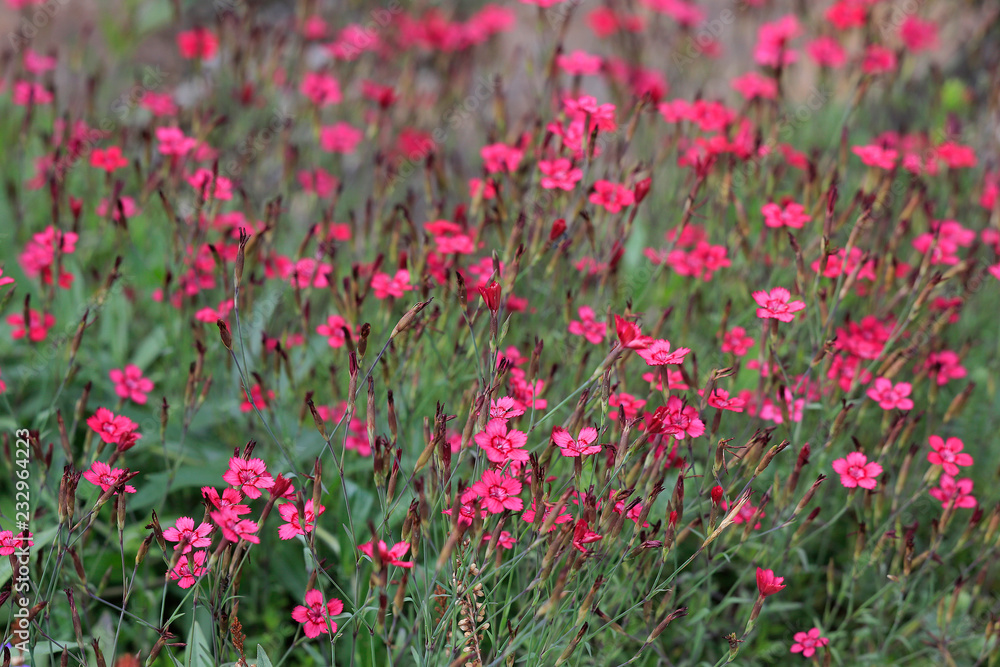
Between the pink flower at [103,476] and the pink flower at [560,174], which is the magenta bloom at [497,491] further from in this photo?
the pink flower at [560,174]

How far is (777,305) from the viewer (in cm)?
185

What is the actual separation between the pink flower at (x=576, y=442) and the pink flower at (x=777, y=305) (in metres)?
0.51

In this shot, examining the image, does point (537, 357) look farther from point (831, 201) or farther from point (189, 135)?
point (189, 135)

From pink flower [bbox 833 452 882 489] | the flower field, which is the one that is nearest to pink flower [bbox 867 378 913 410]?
the flower field

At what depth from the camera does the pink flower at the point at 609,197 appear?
219cm

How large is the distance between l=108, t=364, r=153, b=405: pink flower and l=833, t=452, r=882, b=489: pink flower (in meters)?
1.73

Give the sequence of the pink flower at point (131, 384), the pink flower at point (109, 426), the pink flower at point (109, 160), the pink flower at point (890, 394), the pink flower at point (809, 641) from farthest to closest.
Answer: the pink flower at point (109, 160), the pink flower at point (131, 384), the pink flower at point (890, 394), the pink flower at point (809, 641), the pink flower at point (109, 426)

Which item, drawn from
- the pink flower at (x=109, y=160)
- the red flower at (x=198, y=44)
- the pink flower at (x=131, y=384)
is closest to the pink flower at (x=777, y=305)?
the pink flower at (x=131, y=384)

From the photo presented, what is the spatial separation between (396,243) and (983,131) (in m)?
3.34

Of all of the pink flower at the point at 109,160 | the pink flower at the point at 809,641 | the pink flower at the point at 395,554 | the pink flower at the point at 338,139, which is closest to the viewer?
the pink flower at the point at 395,554

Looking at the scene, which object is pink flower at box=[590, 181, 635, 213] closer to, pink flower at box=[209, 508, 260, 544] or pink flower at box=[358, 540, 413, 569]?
pink flower at box=[358, 540, 413, 569]

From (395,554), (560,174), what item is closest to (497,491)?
(395,554)

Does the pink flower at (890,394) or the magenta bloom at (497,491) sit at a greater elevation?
the magenta bloom at (497,491)

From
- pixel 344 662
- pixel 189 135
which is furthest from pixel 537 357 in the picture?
pixel 189 135
